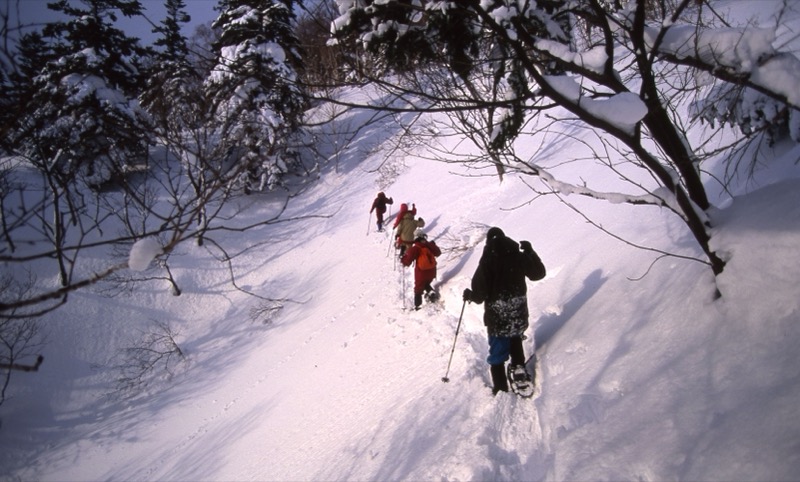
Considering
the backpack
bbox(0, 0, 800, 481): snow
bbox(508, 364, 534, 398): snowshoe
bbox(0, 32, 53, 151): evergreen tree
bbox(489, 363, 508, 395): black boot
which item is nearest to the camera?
bbox(0, 32, 53, 151): evergreen tree

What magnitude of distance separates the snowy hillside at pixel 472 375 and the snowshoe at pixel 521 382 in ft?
0.25

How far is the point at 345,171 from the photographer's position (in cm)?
2039

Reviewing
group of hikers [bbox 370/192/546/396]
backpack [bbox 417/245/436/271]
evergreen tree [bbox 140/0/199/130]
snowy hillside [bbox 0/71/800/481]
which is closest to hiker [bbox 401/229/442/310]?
backpack [bbox 417/245/436/271]

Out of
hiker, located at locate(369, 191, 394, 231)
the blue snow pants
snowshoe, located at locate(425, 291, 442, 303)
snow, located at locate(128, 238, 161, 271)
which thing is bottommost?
snowshoe, located at locate(425, 291, 442, 303)

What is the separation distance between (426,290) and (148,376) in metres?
9.52

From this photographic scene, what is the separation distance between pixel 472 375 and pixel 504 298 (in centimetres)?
114

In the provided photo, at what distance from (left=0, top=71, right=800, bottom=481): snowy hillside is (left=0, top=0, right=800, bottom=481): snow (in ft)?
0.06

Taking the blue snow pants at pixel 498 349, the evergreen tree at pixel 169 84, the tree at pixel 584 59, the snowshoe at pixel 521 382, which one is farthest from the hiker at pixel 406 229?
the evergreen tree at pixel 169 84

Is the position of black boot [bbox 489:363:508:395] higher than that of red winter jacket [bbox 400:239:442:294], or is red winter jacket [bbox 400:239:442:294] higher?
red winter jacket [bbox 400:239:442:294]

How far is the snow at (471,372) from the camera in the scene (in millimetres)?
2170

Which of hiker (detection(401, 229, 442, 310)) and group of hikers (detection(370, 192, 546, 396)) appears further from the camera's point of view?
hiker (detection(401, 229, 442, 310))

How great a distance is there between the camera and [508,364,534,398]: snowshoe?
3.43 metres

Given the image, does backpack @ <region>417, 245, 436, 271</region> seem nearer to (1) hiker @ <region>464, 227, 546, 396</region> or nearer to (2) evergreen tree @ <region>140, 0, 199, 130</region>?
(1) hiker @ <region>464, 227, 546, 396</region>

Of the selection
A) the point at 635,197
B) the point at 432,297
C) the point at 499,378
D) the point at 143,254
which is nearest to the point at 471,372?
the point at 499,378
